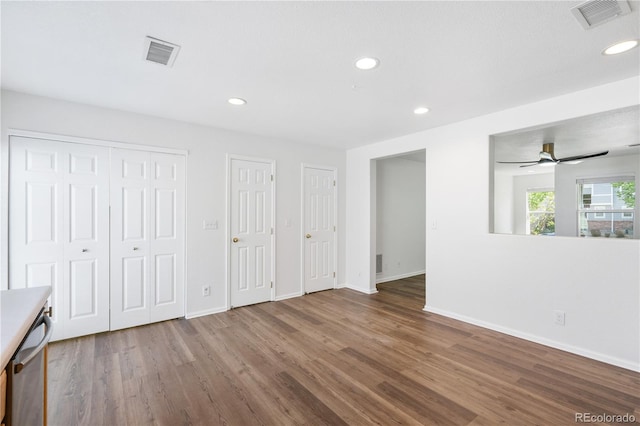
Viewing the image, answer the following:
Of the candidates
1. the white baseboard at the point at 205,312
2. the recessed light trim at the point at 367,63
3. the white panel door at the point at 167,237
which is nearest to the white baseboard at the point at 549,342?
the white baseboard at the point at 205,312

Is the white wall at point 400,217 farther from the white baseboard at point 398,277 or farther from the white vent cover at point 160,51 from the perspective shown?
the white vent cover at point 160,51

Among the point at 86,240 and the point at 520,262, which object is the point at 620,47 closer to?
the point at 520,262

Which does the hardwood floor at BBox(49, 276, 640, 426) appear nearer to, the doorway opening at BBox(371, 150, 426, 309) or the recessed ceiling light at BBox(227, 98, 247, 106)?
the doorway opening at BBox(371, 150, 426, 309)

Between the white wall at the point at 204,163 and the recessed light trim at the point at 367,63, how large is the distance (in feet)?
7.84

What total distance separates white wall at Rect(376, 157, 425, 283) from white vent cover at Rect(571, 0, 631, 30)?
12.4ft

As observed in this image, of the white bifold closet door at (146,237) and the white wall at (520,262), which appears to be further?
the white bifold closet door at (146,237)

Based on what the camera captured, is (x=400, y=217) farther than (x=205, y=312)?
Yes

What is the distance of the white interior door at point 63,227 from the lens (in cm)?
281

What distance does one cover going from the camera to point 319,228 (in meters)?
5.01

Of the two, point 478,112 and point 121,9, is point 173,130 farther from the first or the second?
point 478,112

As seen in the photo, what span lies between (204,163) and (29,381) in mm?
3031

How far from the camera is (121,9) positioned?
1.64m

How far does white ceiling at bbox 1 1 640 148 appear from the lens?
167cm

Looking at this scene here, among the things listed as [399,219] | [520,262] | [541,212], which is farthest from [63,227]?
[541,212]
